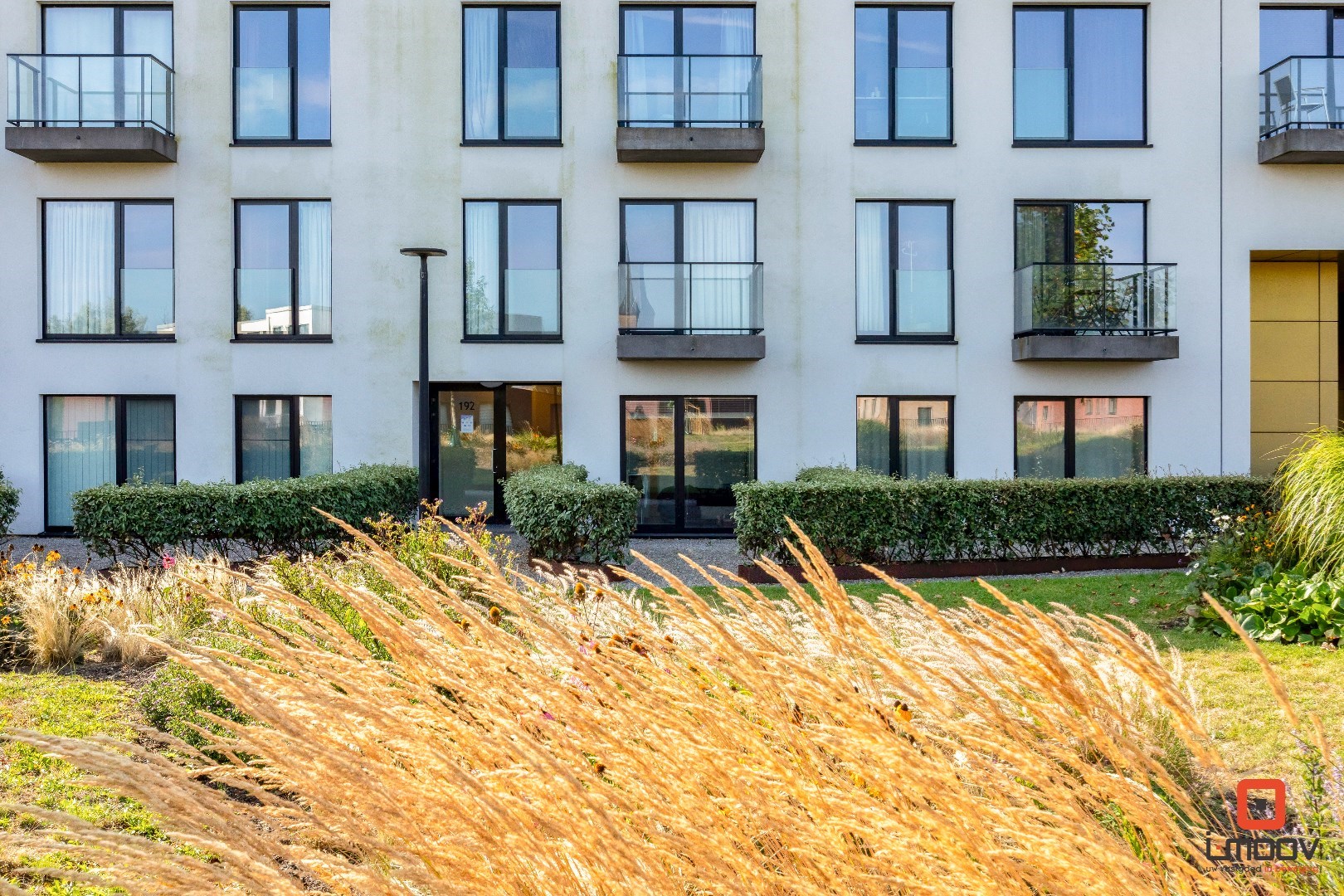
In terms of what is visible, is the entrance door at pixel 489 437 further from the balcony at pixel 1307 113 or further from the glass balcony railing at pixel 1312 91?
the glass balcony railing at pixel 1312 91

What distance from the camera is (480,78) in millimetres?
14836

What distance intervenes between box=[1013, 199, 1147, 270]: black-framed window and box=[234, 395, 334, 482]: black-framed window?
11.5m

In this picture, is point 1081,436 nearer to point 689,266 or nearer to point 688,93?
point 689,266

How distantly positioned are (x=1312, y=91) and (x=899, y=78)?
248 inches

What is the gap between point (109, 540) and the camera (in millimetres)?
10172

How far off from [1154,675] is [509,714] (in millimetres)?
Answer: 1091

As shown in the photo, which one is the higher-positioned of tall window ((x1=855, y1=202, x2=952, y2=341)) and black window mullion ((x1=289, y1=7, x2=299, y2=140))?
black window mullion ((x1=289, y1=7, x2=299, y2=140))

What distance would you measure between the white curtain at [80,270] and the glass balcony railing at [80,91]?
132 centimetres

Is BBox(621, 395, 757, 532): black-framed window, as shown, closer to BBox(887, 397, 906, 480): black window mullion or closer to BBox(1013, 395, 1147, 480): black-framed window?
BBox(887, 397, 906, 480): black window mullion

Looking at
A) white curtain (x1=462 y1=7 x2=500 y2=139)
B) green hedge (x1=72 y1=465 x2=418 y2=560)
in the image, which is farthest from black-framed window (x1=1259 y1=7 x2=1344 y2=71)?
green hedge (x1=72 y1=465 x2=418 y2=560)

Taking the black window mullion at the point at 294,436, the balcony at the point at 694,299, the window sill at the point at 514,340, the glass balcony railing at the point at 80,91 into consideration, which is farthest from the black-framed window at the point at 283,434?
the balcony at the point at 694,299

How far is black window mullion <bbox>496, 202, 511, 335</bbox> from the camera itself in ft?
48.7

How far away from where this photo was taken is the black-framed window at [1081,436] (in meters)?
14.9

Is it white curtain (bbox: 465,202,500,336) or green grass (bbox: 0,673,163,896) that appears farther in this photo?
white curtain (bbox: 465,202,500,336)
